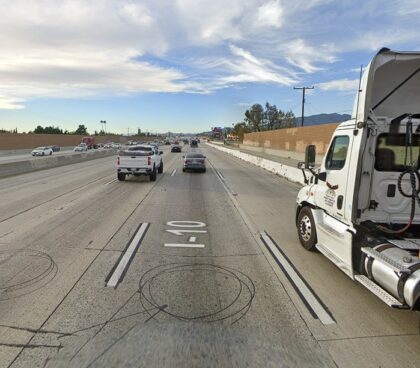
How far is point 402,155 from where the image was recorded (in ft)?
18.6

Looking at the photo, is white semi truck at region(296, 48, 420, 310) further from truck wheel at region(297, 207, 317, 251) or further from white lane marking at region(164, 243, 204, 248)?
white lane marking at region(164, 243, 204, 248)

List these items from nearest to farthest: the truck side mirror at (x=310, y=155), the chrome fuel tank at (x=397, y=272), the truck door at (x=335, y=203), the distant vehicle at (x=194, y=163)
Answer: the chrome fuel tank at (x=397, y=272) < the truck door at (x=335, y=203) < the truck side mirror at (x=310, y=155) < the distant vehicle at (x=194, y=163)

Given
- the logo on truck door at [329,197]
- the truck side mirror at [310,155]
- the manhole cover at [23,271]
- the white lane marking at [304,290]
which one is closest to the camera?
the white lane marking at [304,290]

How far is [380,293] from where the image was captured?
4.48 m

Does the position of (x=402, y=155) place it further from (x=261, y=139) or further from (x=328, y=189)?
(x=261, y=139)

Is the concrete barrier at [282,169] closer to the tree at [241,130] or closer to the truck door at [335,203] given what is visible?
the truck door at [335,203]

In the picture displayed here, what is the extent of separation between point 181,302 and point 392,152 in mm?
3761

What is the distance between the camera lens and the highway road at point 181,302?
374 centimetres

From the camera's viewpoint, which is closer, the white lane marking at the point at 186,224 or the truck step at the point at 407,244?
the truck step at the point at 407,244

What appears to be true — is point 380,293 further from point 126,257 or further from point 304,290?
point 126,257

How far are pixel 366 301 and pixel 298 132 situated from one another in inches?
1591

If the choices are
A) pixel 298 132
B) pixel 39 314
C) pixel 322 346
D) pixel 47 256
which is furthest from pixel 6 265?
pixel 298 132

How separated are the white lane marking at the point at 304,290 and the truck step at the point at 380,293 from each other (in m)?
0.62

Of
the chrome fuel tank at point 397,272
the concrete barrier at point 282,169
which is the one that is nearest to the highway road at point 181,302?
the chrome fuel tank at point 397,272
